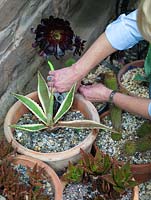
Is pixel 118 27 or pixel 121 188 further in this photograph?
pixel 118 27

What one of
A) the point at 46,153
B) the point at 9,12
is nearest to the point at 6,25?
the point at 9,12

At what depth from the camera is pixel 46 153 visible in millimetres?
2037

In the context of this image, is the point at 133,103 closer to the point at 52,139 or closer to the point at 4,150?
the point at 52,139

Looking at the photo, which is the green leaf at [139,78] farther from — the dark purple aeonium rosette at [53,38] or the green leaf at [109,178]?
the green leaf at [109,178]

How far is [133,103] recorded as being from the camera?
6.84 ft

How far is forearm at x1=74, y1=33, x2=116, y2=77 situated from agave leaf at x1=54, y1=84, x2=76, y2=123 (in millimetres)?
80

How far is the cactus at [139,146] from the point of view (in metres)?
2.21

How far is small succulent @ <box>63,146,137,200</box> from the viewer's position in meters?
1.91

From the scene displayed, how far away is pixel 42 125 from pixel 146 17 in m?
0.74

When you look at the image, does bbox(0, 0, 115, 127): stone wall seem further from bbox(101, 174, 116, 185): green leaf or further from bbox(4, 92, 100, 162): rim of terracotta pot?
bbox(101, 174, 116, 185): green leaf

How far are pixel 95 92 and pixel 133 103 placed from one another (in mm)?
185

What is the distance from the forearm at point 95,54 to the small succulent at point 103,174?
14.0 inches

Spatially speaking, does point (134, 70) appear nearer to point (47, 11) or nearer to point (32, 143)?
point (47, 11)

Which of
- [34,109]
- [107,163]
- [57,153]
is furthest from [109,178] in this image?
[34,109]
